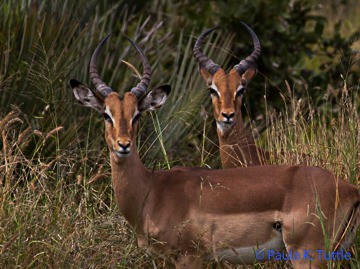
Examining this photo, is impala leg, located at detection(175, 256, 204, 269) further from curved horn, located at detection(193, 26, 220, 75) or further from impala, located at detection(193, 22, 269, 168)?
curved horn, located at detection(193, 26, 220, 75)

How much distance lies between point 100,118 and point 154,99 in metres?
1.70

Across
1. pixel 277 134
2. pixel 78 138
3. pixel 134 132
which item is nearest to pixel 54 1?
pixel 78 138

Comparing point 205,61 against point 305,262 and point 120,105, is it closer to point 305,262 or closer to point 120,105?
point 120,105

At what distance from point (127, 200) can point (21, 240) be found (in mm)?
696

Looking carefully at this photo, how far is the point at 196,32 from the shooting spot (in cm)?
1080

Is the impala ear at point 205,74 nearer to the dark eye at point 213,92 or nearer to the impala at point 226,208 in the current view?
the dark eye at point 213,92

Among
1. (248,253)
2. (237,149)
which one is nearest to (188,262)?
(248,253)

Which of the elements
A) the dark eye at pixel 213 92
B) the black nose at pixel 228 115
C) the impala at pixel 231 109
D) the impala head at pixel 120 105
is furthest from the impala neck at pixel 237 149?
the impala head at pixel 120 105

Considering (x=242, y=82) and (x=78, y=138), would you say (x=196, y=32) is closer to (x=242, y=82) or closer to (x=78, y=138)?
(x=242, y=82)

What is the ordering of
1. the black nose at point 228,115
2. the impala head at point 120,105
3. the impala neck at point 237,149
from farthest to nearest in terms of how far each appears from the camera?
the black nose at point 228,115 → the impala neck at point 237,149 → the impala head at point 120,105

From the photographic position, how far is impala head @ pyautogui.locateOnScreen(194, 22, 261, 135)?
8.16m

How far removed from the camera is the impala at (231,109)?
791 centimetres

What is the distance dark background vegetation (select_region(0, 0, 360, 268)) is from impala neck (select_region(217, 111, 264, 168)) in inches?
5.7

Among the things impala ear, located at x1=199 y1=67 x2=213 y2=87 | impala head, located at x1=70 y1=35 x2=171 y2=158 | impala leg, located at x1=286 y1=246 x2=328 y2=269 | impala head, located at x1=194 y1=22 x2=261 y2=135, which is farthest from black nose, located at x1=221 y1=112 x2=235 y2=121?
impala leg, located at x1=286 y1=246 x2=328 y2=269
